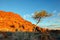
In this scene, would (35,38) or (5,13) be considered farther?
(5,13)

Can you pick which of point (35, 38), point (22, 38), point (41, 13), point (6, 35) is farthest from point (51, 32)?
point (41, 13)

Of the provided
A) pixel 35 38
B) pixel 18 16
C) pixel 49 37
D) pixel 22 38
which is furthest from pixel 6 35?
pixel 18 16

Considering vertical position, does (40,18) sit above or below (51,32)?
above

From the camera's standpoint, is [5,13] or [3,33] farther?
[5,13]

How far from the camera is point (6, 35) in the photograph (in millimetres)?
5625

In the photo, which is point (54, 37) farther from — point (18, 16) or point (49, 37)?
point (18, 16)

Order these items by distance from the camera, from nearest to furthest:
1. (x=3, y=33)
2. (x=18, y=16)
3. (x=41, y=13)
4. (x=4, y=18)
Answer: (x=3, y=33) → (x=41, y=13) → (x=4, y=18) → (x=18, y=16)

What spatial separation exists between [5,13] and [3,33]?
1162 inches

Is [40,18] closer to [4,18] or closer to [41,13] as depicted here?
[41,13]

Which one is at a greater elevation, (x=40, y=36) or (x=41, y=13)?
(x=41, y=13)

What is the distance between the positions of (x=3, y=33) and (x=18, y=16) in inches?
1224

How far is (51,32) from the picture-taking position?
19.5 ft

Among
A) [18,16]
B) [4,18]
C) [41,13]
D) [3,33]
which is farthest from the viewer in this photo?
[18,16]

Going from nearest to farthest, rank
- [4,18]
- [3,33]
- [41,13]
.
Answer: [3,33]
[41,13]
[4,18]
